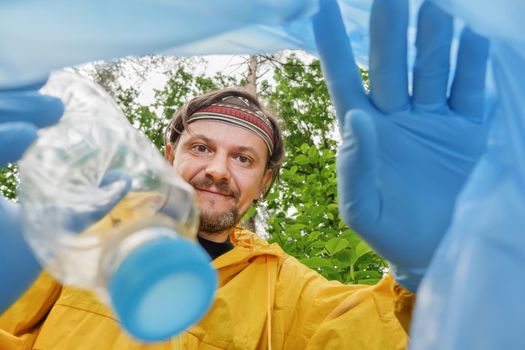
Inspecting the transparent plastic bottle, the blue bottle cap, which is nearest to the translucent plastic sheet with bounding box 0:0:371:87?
the transparent plastic bottle

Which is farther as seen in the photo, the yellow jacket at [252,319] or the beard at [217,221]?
the beard at [217,221]

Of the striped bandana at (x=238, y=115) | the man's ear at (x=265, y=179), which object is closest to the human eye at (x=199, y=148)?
the striped bandana at (x=238, y=115)

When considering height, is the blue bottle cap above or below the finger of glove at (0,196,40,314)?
above

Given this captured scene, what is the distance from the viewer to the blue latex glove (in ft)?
3.26

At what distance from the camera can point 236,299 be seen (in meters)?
1.72

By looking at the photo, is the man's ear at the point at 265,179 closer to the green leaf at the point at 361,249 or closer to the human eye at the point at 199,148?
the human eye at the point at 199,148

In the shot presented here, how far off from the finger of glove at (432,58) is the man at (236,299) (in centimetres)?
46

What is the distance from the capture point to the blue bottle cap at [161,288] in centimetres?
56

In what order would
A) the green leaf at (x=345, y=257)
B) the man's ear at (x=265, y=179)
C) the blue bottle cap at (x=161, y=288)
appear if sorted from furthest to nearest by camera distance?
the green leaf at (x=345, y=257)
the man's ear at (x=265, y=179)
the blue bottle cap at (x=161, y=288)

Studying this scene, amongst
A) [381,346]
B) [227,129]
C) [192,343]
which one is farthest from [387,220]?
[227,129]

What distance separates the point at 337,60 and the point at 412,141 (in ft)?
0.65

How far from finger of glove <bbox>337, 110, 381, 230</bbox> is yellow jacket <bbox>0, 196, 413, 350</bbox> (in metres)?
0.41

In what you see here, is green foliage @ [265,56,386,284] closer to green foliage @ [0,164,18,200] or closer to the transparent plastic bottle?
the transparent plastic bottle

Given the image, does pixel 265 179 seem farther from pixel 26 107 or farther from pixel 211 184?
pixel 26 107
